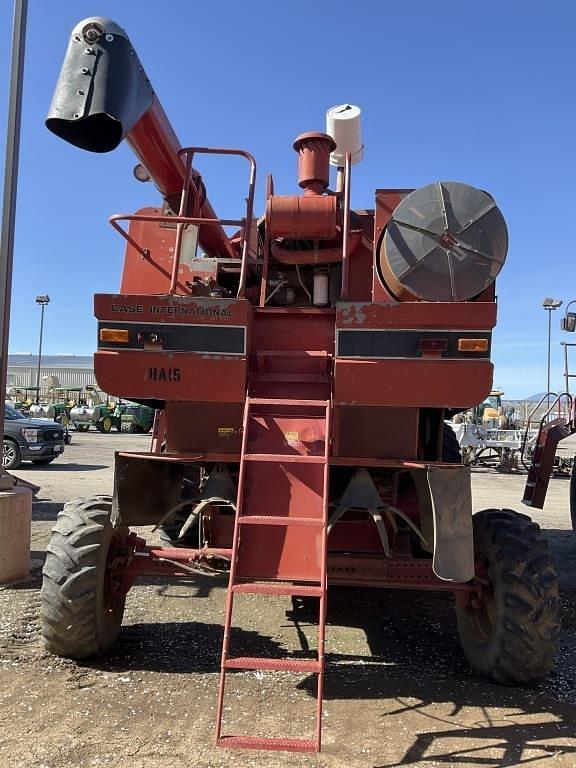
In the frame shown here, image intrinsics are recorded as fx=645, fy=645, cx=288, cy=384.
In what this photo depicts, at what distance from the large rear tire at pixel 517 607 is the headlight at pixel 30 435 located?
14718 millimetres

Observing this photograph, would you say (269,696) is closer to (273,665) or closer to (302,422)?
(273,665)

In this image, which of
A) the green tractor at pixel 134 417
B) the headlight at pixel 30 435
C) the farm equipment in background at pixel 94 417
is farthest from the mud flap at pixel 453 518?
the farm equipment in background at pixel 94 417

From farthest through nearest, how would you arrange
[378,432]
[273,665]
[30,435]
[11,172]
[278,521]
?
[30,435] → [11,172] → [378,432] → [278,521] → [273,665]

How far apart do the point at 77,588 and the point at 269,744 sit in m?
1.68

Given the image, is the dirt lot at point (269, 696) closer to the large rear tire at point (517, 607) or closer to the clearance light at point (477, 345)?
the large rear tire at point (517, 607)

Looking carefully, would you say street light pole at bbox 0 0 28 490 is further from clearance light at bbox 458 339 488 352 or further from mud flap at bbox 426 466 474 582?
clearance light at bbox 458 339 488 352

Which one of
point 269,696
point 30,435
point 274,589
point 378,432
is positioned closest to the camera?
point 274,589

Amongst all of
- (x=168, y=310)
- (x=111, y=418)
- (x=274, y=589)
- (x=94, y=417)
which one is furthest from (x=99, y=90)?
(x=111, y=418)

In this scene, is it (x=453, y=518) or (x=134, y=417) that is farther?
(x=134, y=417)

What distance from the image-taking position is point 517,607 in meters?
3.90

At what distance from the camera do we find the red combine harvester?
3.83 meters

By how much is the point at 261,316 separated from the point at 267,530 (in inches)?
64.1

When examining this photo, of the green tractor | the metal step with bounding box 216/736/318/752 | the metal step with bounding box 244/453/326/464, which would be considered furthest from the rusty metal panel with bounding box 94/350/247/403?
the green tractor

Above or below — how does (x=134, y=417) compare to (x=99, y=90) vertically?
below
